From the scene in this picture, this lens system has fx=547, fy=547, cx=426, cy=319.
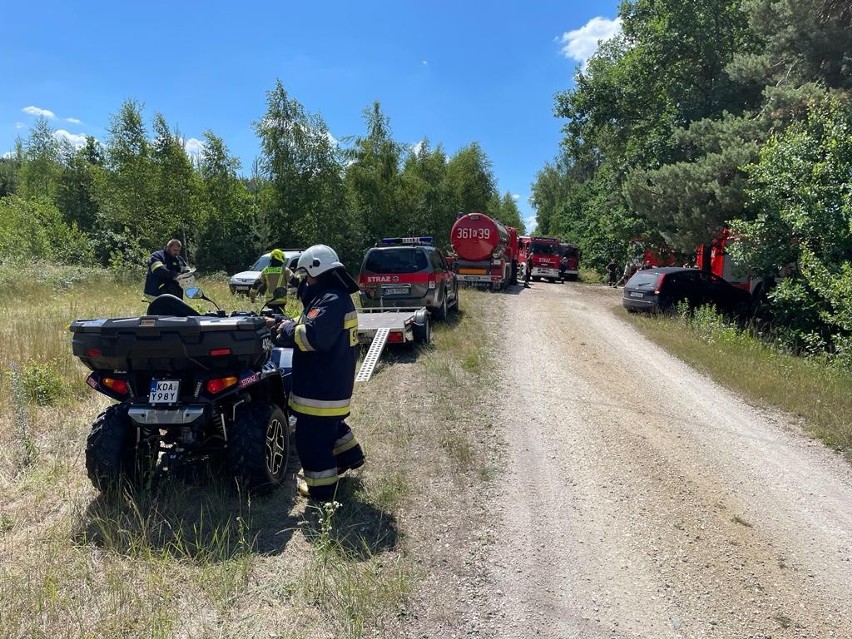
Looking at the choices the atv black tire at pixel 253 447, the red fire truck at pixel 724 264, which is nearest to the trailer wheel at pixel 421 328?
the atv black tire at pixel 253 447

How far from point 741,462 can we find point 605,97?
21076 millimetres

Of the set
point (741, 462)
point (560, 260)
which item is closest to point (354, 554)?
point (741, 462)

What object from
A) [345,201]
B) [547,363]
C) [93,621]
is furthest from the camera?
[345,201]

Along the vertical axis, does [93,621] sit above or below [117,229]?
below

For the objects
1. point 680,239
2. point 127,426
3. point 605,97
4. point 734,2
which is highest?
point 734,2

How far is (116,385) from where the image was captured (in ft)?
12.7

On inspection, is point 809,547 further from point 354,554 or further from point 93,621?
point 93,621

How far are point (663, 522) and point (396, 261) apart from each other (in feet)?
25.9

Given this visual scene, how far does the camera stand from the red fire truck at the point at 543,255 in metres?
30.2

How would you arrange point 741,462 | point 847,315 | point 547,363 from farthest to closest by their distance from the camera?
point 547,363, point 847,315, point 741,462

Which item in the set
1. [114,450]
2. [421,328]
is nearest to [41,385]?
[114,450]

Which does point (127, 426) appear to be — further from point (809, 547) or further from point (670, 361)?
point (670, 361)

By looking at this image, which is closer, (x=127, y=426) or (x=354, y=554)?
(x=354, y=554)

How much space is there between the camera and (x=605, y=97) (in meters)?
22.9
